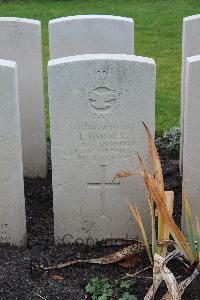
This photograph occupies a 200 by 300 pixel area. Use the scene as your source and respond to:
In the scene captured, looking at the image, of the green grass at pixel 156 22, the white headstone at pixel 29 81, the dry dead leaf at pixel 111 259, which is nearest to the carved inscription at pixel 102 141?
the dry dead leaf at pixel 111 259

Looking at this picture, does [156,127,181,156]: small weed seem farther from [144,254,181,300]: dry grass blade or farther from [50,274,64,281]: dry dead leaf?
[144,254,181,300]: dry grass blade

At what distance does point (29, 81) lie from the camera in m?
5.53

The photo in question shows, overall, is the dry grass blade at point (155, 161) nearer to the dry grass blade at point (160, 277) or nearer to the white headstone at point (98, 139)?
the white headstone at point (98, 139)

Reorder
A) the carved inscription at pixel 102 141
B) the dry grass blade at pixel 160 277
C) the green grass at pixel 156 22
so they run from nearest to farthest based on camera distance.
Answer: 1. the dry grass blade at pixel 160 277
2. the carved inscription at pixel 102 141
3. the green grass at pixel 156 22

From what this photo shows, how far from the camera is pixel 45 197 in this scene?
5430 millimetres

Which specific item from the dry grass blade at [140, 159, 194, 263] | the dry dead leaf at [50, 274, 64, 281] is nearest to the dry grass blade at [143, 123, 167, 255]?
the dry grass blade at [140, 159, 194, 263]

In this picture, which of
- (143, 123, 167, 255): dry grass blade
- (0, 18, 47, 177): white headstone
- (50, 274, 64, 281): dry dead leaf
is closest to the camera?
(143, 123, 167, 255): dry grass blade

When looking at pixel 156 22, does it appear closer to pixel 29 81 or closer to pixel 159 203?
pixel 29 81

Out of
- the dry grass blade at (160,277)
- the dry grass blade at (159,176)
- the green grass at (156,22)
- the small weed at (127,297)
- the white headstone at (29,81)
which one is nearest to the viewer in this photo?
the dry grass blade at (160,277)

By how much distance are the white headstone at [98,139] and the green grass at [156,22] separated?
2328mm

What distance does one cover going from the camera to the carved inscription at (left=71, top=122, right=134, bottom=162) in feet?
14.1

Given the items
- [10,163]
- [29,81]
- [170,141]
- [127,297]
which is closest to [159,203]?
[127,297]

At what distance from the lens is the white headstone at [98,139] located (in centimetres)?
418

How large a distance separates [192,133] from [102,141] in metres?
0.59
